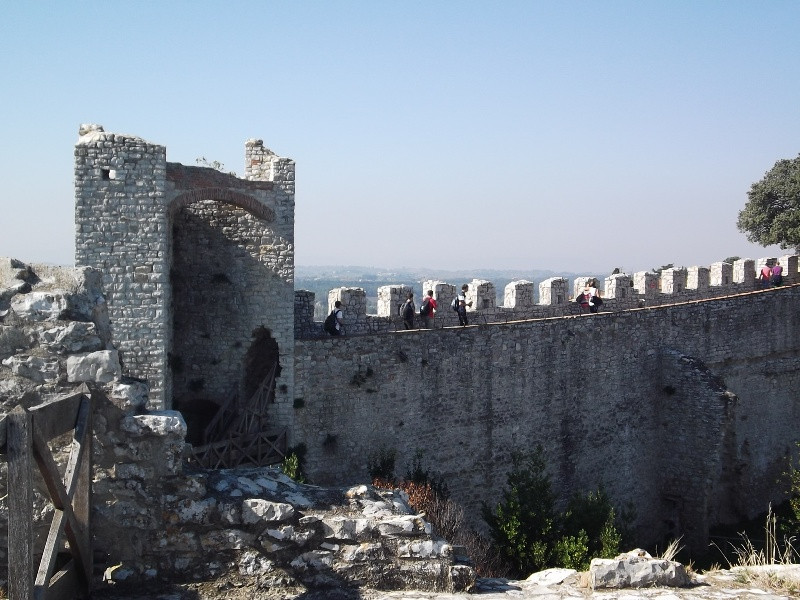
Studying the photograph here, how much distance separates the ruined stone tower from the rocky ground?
580 centimetres

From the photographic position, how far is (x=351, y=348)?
13664mm

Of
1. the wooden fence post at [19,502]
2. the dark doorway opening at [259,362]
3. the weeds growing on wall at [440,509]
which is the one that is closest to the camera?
the wooden fence post at [19,502]

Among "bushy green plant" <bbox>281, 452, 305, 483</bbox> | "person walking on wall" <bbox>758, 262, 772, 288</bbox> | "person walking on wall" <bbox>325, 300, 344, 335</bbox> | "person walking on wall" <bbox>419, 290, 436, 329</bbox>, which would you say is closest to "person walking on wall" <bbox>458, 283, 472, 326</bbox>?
"person walking on wall" <bbox>419, 290, 436, 329</bbox>

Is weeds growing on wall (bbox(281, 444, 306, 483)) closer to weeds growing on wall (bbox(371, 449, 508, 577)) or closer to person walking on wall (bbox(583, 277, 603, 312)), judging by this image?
weeds growing on wall (bbox(371, 449, 508, 577))

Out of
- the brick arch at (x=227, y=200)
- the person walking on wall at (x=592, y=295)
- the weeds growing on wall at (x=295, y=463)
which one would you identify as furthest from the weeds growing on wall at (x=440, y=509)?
the person walking on wall at (x=592, y=295)

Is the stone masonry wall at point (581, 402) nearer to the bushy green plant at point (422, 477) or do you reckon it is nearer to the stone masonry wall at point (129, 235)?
the bushy green plant at point (422, 477)

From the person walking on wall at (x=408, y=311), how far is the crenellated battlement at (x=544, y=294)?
3.5 inches

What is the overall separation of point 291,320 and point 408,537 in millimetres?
7006

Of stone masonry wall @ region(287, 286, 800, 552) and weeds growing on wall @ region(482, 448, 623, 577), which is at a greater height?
stone masonry wall @ region(287, 286, 800, 552)

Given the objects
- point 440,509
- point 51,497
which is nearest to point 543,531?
point 440,509

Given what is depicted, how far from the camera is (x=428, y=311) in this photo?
49.0ft

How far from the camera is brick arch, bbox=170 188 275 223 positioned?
11.8 meters

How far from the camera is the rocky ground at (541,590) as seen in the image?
5.74m

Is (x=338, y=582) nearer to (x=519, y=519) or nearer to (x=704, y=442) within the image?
(x=519, y=519)
